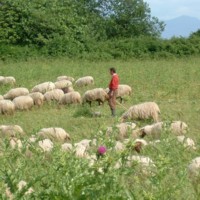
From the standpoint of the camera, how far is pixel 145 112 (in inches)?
538

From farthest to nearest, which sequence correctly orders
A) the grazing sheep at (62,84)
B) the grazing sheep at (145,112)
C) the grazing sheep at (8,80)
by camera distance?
1. the grazing sheep at (8,80)
2. the grazing sheep at (62,84)
3. the grazing sheep at (145,112)

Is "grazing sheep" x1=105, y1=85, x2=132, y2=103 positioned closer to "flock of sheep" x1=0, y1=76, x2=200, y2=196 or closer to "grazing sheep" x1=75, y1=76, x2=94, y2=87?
"flock of sheep" x1=0, y1=76, x2=200, y2=196

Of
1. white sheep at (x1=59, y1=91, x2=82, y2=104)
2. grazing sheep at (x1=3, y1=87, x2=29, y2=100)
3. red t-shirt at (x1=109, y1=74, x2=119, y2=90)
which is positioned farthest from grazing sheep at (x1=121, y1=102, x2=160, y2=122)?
grazing sheep at (x1=3, y1=87, x2=29, y2=100)

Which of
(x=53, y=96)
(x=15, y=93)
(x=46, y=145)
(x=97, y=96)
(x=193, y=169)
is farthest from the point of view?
(x=15, y=93)

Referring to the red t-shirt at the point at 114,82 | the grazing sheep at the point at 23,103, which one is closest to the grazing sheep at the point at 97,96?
the grazing sheep at the point at 23,103

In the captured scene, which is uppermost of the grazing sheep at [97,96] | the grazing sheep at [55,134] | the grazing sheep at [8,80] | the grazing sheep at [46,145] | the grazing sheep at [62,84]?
the grazing sheep at [46,145]

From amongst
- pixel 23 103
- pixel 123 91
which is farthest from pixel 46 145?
pixel 123 91

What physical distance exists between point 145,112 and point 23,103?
13.9 feet

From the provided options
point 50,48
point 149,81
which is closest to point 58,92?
point 149,81

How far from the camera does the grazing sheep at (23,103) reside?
1662cm

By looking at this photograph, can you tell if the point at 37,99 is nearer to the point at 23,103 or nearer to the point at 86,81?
the point at 23,103

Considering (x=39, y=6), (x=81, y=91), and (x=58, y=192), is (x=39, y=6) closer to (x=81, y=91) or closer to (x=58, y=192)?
(x=81, y=91)

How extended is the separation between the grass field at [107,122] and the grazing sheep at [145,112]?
0.55 ft

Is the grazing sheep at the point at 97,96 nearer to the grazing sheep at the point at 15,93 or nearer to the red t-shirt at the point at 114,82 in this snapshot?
the red t-shirt at the point at 114,82
